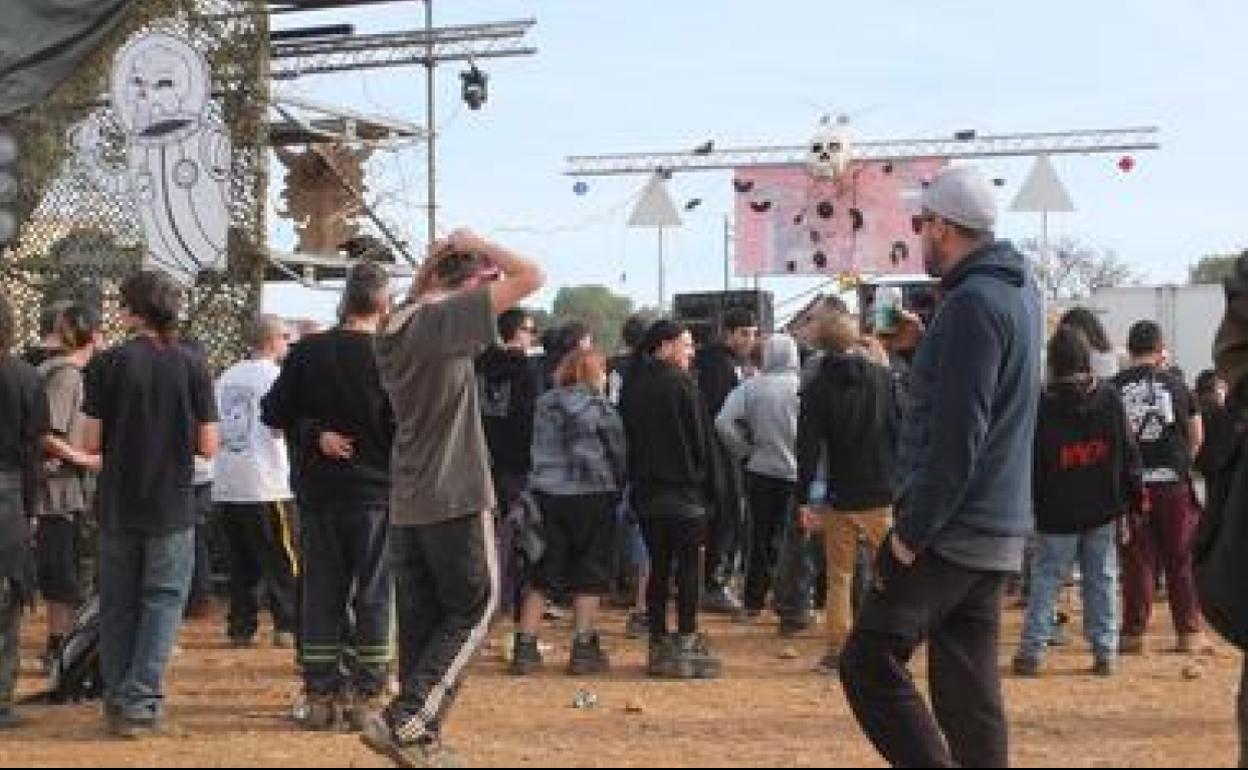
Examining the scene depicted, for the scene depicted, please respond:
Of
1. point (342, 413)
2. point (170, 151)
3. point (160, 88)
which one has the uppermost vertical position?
point (160, 88)

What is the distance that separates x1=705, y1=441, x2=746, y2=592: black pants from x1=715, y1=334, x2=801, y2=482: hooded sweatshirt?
322 mm

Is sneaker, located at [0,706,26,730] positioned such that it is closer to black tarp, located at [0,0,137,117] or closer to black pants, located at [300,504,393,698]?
black pants, located at [300,504,393,698]

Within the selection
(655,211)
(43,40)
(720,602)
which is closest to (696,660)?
(720,602)

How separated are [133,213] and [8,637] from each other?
6375 mm

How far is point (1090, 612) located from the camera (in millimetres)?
10289

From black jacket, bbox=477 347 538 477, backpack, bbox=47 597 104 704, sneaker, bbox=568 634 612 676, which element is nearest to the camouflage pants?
backpack, bbox=47 597 104 704

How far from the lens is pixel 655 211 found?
2855 cm

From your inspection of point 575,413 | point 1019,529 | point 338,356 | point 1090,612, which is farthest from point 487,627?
point 1090,612

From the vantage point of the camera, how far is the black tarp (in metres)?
10.6

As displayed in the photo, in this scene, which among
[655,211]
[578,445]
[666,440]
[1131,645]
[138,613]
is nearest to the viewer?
[138,613]

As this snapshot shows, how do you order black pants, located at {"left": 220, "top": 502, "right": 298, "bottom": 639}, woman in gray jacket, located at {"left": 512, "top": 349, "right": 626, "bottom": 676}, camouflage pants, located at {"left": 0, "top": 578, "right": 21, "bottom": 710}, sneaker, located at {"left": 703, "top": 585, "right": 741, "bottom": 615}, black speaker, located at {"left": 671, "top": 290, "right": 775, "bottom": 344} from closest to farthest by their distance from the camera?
camouflage pants, located at {"left": 0, "top": 578, "right": 21, "bottom": 710}, woman in gray jacket, located at {"left": 512, "top": 349, "right": 626, "bottom": 676}, black pants, located at {"left": 220, "top": 502, "right": 298, "bottom": 639}, sneaker, located at {"left": 703, "top": 585, "right": 741, "bottom": 615}, black speaker, located at {"left": 671, "top": 290, "right": 775, "bottom": 344}

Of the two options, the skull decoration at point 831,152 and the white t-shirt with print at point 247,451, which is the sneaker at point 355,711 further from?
the skull decoration at point 831,152

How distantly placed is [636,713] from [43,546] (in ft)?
11.5

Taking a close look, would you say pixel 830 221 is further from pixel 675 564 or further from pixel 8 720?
pixel 8 720
